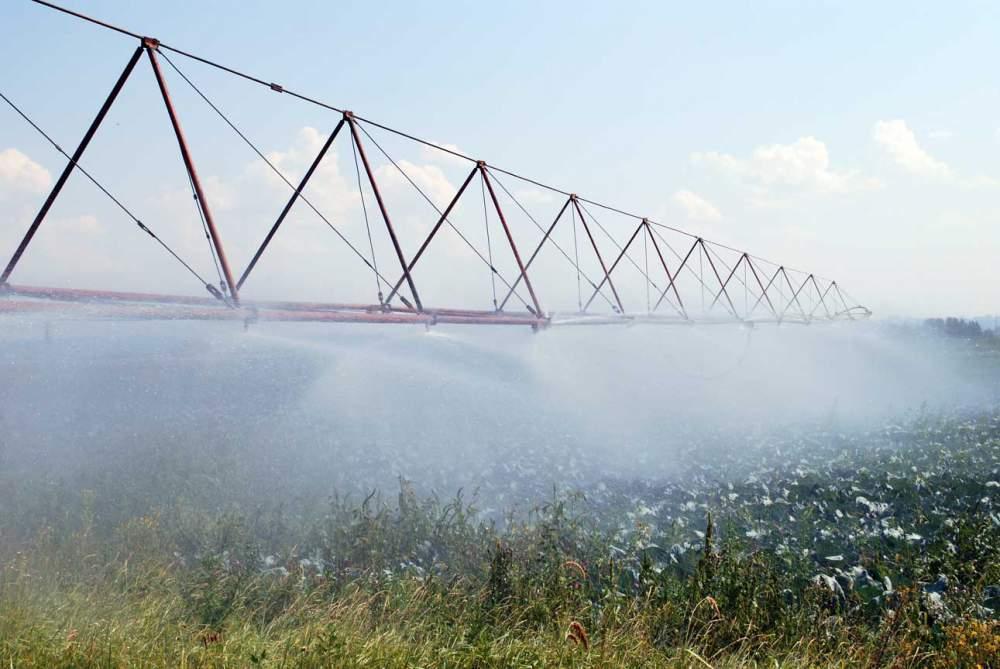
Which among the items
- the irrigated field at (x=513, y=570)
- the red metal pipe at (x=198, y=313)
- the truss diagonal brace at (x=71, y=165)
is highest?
the truss diagonal brace at (x=71, y=165)

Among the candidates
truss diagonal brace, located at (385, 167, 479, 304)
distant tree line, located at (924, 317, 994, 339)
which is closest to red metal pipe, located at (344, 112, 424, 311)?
truss diagonal brace, located at (385, 167, 479, 304)

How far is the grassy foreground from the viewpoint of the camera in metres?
6.72

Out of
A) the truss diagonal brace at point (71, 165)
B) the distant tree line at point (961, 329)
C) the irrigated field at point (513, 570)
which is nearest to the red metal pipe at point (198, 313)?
the truss diagonal brace at point (71, 165)

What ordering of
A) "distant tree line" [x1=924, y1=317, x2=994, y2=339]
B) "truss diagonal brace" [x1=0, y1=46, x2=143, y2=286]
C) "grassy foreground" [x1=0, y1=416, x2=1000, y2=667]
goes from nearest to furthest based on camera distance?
"grassy foreground" [x1=0, y1=416, x2=1000, y2=667] < "truss diagonal brace" [x1=0, y1=46, x2=143, y2=286] < "distant tree line" [x1=924, y1=317, x2=994, y2=339]

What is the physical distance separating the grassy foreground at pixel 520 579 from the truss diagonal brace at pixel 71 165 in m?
4.02

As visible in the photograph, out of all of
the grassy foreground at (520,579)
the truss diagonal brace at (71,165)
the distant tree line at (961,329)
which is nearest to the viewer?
the grassy foreground at (520,579)

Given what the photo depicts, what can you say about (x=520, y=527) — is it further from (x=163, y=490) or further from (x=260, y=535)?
(x=163, y=490)

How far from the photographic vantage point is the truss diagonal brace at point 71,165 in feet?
32.4

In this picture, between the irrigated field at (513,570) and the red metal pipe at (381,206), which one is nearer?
the irrigated field at (513,570)

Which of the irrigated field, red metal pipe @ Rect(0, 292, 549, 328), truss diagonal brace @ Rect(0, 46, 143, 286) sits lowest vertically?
the irrigated field

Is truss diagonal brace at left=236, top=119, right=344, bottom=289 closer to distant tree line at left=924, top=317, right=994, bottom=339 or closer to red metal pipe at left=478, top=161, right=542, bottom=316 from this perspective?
red metal pipe at left=478, top=161, right=542, bottom=316

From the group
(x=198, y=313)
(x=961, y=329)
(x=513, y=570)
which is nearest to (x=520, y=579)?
(x=513, y=570)

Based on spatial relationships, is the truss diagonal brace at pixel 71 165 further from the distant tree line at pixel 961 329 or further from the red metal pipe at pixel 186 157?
the distant tree line at pixel 961 329

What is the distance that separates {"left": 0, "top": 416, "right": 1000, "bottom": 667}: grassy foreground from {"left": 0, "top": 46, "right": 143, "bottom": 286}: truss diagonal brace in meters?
4.02
